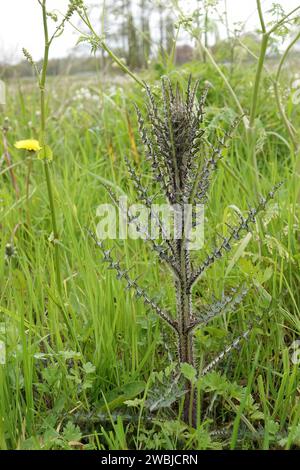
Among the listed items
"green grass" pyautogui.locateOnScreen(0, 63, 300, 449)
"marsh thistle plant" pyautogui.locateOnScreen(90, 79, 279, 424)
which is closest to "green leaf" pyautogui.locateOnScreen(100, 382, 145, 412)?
"green grass" pyautogui.locateOnScreen(0, 63, 300, 449)

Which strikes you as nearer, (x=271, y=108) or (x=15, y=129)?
(x=271, y=108)

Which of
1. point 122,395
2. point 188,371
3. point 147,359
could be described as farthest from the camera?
point 147,359

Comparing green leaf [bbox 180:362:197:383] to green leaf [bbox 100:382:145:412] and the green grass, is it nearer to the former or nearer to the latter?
the green grass

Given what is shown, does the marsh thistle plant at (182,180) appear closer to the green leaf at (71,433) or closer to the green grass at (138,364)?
the green grass at (138,364)

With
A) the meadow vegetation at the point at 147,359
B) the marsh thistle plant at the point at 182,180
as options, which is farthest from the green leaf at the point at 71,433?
the marsh thistle plant at the point at 182,180

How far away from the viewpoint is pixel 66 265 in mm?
2012

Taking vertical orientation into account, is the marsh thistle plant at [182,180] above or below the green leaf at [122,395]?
above

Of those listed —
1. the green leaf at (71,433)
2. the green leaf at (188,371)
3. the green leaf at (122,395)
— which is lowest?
the green leaf at (71,433)

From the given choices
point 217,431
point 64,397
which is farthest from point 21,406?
point 217,431

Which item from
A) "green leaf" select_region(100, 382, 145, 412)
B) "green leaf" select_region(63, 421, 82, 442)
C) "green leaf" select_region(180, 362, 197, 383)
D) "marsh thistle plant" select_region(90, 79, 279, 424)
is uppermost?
"marsh thistle plant" select_region(90, 79, 279, 424)

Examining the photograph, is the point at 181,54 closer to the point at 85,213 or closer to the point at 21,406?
the point at 85,213

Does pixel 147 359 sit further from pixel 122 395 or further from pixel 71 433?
pixel 71 433

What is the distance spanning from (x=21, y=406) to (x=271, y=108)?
2.47m

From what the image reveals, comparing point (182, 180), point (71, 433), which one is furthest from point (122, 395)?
point (182, 180)
